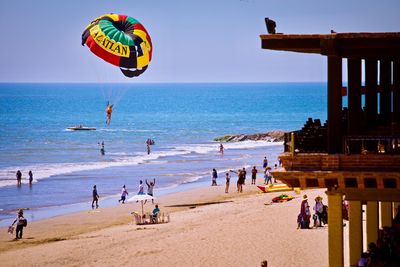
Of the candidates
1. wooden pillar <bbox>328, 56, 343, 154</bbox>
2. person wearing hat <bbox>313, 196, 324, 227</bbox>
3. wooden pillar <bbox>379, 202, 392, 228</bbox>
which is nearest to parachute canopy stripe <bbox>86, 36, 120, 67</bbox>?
person wearing hat <bbox>313, 196, 324, 227</bbox>

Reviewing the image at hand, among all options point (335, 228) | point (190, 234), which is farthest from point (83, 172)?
point (335, 228)

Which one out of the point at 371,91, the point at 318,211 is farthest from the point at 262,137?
the point at 371,91

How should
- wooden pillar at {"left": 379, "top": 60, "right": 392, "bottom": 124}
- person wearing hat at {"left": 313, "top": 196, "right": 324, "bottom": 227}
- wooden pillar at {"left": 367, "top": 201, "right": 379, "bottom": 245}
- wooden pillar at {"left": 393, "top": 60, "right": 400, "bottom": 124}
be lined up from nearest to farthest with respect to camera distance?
wooden pillar at {"left": 393, "top": 60, "right": 400, "bottom": 124}, wooden pillar at {"left": 379, "top": 60, "right": 392, "bottom": 124}, wooden pillar at {"left": 367, "top": 201, "right": 379, "bottom": 245}, person wearing hat at {"left": 313, "top": 196, "right": 324, "bottom": 227}

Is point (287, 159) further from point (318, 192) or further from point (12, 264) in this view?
point (318, 192)

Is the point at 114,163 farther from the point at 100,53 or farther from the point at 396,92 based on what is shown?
the point at 396,92

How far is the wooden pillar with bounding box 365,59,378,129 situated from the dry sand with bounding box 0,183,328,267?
6.24 metres

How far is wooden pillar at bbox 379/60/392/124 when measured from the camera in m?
17.9

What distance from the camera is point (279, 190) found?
132 feet

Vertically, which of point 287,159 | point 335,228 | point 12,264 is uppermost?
point 287,159

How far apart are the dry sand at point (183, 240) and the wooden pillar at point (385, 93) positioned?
5668 millimetres

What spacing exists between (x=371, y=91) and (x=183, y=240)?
11.9 meters

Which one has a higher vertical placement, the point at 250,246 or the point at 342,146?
the point at 342,146

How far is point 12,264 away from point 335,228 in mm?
13856

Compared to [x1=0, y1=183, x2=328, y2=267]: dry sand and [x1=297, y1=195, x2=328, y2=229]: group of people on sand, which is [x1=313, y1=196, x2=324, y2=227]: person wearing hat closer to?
[x1=297, y1=195, x2=328, y2=229]: group of people on sand
